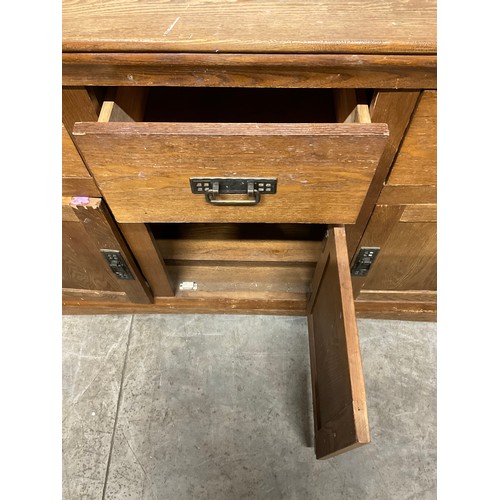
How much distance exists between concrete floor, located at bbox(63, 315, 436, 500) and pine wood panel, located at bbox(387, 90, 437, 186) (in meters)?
0.56

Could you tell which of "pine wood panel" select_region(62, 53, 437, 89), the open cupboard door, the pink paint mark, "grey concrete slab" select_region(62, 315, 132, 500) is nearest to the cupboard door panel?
the pink paint mark

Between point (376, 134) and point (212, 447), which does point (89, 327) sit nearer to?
point (212, 447)

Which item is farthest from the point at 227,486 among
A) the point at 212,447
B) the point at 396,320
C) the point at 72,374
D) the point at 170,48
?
the point at 170,48

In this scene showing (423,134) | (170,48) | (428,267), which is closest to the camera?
(170,48)

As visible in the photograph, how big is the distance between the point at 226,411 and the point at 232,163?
71 centimetres

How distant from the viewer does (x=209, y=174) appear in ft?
1.86

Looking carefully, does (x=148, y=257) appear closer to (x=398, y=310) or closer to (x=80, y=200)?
(x=80, y=200)

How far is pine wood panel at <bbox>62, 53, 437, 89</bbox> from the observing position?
0.49 meters

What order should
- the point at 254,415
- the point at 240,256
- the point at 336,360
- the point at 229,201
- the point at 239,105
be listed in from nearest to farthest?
the point at 229,201 < the point at 336,360 < the point at 239,105 < the point at 240,256 < the point at 254,415

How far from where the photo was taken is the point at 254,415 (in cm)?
106

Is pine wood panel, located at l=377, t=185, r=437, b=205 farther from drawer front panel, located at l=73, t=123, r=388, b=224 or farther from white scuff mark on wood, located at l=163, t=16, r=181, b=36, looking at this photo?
white scuff mark on wood, located at l=163, t=16, r=181, b=36

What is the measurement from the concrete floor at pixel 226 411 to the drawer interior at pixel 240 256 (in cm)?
15

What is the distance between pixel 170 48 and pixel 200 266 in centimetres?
62

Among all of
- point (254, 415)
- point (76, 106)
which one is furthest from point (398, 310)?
point (76, 106)
